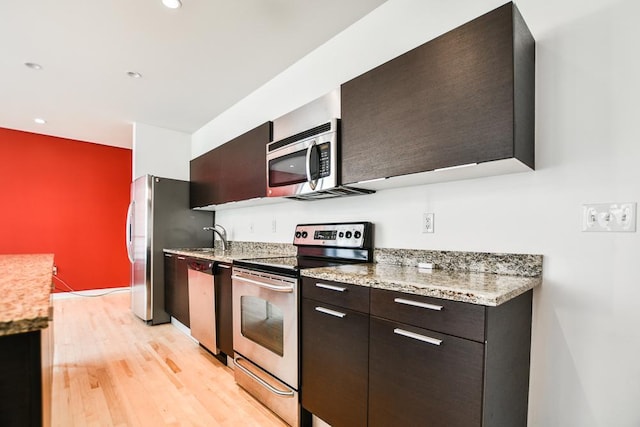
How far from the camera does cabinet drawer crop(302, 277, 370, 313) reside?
143 centimetres

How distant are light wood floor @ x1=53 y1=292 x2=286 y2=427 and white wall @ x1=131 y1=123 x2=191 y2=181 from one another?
199cm

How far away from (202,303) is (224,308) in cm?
41

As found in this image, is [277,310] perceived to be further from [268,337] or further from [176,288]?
[176,288]

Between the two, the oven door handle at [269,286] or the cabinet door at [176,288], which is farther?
the cabinet door at [176,288]

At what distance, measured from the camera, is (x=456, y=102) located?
1396 mm

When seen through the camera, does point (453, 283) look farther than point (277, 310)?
No

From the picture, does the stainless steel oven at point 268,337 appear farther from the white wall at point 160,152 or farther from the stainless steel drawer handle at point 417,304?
the white wall at point 160,152

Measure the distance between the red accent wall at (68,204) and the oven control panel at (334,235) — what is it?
426 centimetres

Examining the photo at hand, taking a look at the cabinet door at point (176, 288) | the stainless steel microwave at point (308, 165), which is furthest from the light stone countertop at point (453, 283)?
the cabinet door at point (176, 288)

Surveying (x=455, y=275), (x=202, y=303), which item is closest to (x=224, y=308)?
(x=202, y=303)

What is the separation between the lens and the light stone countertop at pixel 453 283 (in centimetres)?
108

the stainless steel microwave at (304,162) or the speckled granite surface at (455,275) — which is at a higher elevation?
the stainless steel microwave at (304,162)

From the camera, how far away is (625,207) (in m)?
1.22

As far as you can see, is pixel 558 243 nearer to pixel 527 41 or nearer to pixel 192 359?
pixel 527 41
